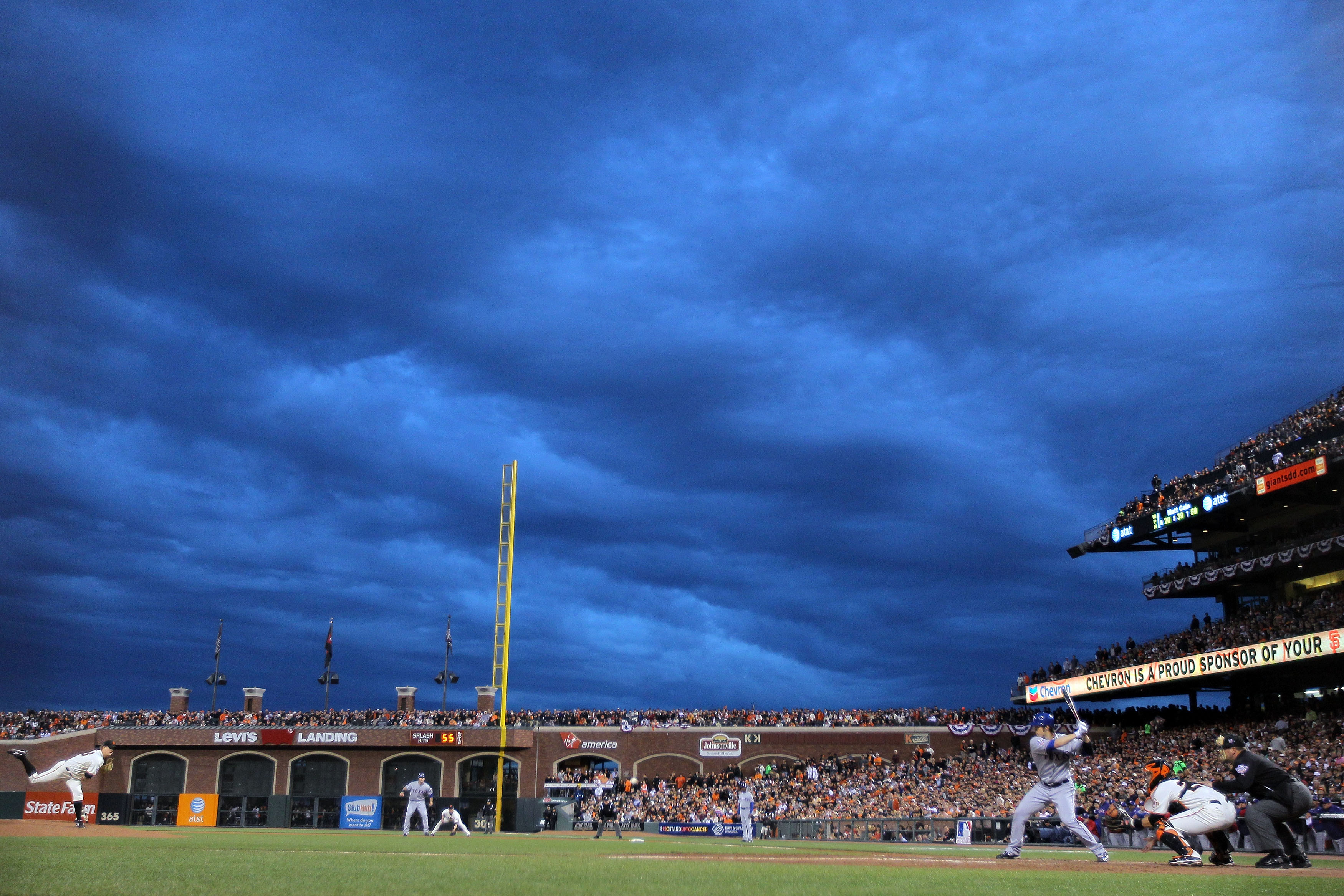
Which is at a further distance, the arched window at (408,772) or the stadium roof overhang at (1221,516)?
the arched window at (408,772)

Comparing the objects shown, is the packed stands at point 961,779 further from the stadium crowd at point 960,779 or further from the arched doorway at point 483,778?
the arched doorway at point 483,778

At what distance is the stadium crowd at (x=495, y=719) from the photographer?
58.3m

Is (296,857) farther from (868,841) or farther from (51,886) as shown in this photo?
(868,841)

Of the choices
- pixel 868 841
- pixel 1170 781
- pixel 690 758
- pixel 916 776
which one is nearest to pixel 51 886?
pixel 1170 781

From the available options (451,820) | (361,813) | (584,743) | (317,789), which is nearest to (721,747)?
(584,743)

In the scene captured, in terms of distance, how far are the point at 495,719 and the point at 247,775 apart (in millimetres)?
14816

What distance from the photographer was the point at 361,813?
178 feet

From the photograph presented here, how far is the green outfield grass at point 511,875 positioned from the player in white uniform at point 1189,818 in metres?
0.51

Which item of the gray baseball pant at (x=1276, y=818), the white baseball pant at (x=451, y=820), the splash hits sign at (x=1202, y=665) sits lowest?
the white baseball pant at (x=451, y=820)

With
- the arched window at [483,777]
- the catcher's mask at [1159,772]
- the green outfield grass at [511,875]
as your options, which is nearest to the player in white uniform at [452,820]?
the green outfield grass at [511,875]

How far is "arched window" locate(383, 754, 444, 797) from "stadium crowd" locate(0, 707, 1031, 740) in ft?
A: 6.18

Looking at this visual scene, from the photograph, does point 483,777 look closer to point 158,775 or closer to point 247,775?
point 247,775

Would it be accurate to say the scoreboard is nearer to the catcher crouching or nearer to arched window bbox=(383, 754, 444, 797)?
arched window bbox=(383, 754, 444, 797)

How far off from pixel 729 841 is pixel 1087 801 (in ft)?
42.6
